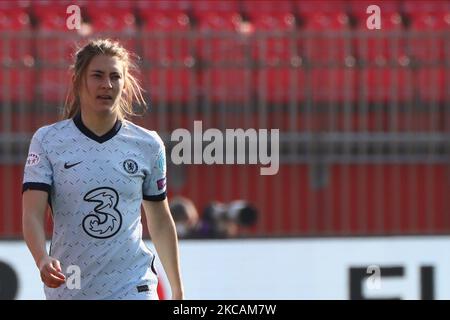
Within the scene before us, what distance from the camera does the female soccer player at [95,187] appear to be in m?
3.82

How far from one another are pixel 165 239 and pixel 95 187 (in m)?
0.36

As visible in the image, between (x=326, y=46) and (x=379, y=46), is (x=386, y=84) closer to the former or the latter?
(x=379, y=46)

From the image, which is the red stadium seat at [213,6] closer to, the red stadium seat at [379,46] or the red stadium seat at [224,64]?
the red stadium seat at [224,64]

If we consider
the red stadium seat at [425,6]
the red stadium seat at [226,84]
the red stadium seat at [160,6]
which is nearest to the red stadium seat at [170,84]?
the red stadium seat at [226,84]

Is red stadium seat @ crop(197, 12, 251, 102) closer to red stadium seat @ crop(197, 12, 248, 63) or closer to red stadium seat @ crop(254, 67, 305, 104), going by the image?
red stadium seat @ crop(197, 12, 248, 63)

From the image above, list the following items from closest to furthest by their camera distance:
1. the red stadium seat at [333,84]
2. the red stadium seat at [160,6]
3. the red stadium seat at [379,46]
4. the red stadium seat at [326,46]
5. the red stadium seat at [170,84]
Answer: the red stadium seat at [170,84], the red stadium seat at [333,84], the red stadium seat at [326,46], the red stadium seat at [379,46], the red stadium seat at [160,6]

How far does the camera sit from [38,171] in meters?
3.81

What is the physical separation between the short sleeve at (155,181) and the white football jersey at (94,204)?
0.17ft

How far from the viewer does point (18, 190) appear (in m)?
8.79

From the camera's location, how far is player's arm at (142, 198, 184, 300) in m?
4.04

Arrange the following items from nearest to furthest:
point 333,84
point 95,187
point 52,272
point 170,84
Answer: point 52,272 → point 95,187 → point 170,84 → point 333,84

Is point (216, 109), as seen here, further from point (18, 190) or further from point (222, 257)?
point (222, 257)

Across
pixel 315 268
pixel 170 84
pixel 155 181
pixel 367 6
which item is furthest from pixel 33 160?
pixel 367 6

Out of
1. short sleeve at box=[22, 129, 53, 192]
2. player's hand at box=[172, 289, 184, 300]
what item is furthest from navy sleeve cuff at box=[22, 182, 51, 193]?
player's hand at box=[172, 289, 184, 300]
